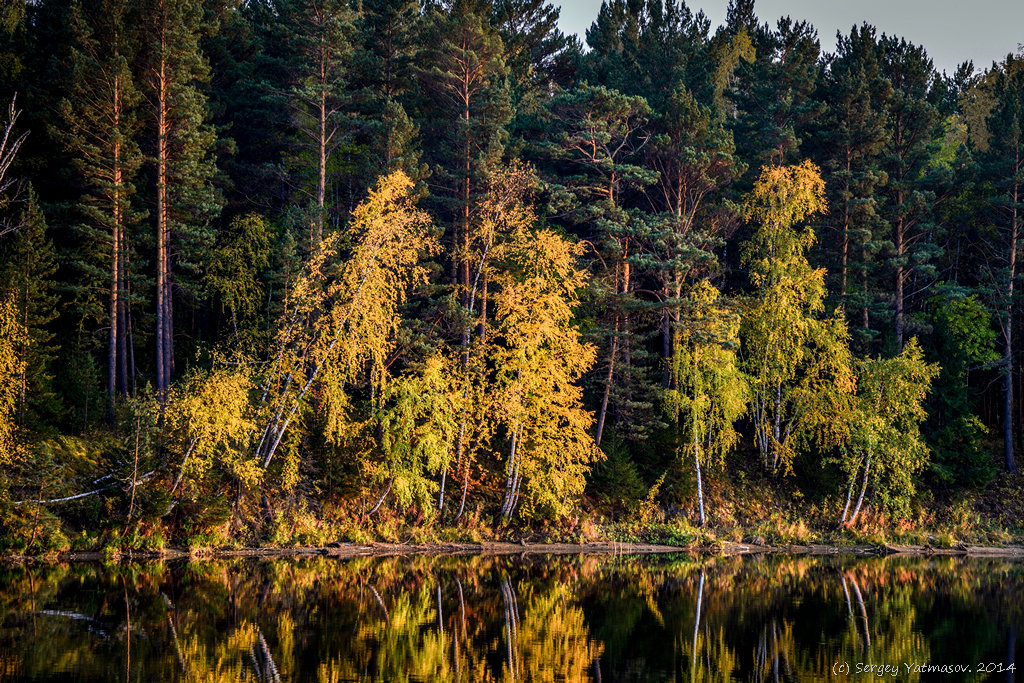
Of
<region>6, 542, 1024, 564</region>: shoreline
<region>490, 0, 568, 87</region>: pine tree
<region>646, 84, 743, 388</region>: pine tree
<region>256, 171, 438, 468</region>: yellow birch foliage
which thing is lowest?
<region>6, 542, 1024, 564</region>: shoreline

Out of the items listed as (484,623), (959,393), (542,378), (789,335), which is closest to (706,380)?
(789,335)

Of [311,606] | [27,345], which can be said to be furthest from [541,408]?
[27,345]

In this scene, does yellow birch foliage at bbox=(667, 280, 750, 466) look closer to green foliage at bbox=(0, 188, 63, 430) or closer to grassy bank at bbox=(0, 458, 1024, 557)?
grassy bank at bbox=(0, 458, 1024, 557)

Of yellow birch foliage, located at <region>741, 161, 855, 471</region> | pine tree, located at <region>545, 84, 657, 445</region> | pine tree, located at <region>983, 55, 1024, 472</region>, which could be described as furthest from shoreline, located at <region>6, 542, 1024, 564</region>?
pine tree, located at <region>983, 55, 1024, 472</region>

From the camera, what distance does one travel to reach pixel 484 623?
2439 cm

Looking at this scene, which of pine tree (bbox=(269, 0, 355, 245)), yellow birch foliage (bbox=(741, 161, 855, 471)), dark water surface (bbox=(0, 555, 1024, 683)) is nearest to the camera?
dark water surface (bbox=(0, 555, 1024, 683))

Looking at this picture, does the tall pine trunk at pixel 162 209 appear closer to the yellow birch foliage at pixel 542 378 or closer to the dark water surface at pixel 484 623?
the dark water surface at pixel 484 623

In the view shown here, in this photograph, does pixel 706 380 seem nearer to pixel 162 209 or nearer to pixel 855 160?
pixel 855 160

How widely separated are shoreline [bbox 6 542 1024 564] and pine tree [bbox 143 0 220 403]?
9.01m

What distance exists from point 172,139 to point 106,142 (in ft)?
9.18

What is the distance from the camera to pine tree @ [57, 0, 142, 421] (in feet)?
128

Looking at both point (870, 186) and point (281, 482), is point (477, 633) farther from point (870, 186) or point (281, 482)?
point (870, 186)

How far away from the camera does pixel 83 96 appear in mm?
39594

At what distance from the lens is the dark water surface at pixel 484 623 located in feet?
63.9
